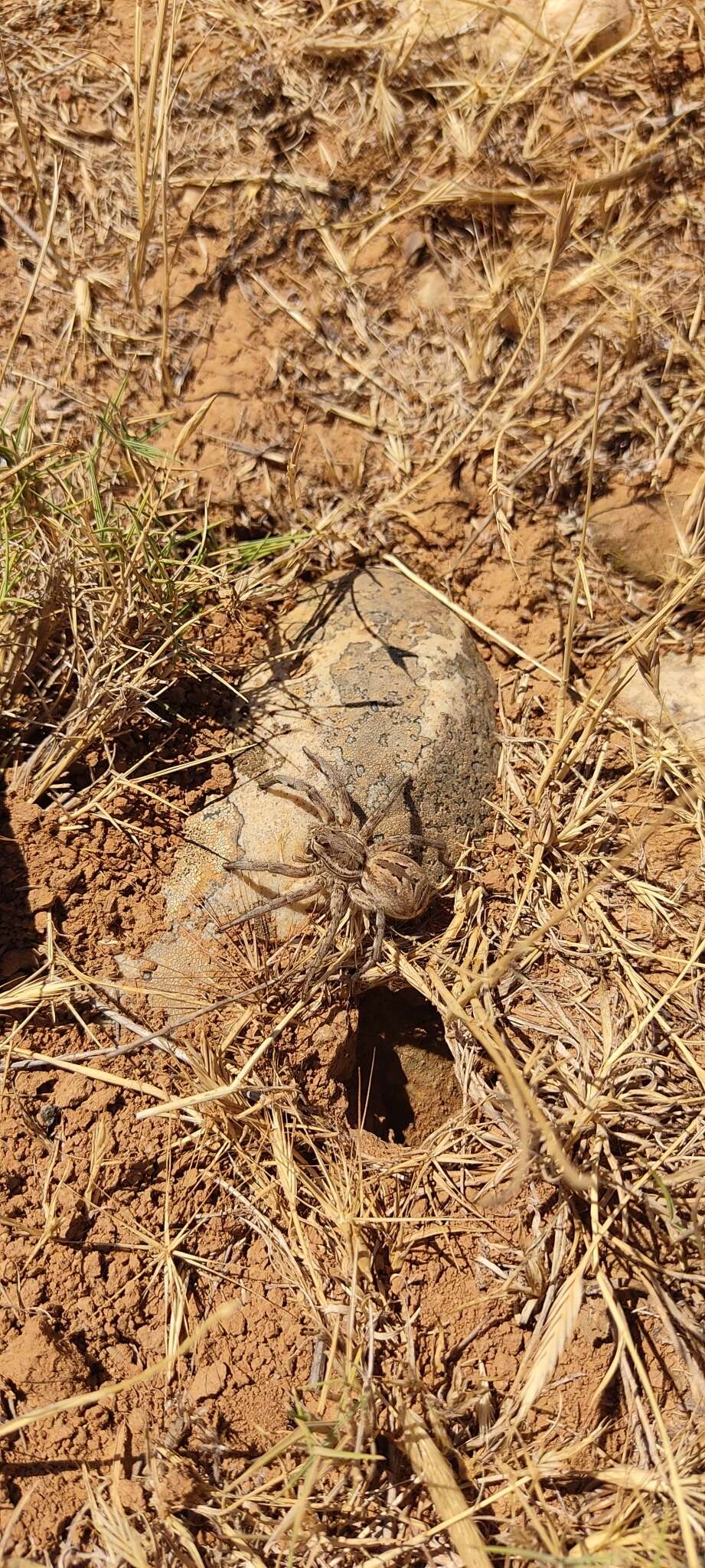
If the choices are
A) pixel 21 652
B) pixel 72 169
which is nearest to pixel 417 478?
pixel 21 652

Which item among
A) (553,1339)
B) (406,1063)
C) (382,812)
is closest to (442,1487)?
(553,1339)

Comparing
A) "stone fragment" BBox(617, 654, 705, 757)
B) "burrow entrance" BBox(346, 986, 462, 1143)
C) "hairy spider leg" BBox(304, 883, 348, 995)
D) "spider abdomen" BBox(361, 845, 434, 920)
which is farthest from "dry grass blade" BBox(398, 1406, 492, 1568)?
"stone fragment" BBox(617, 654, 705, 757)

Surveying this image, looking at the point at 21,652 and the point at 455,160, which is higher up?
the point at 455,160

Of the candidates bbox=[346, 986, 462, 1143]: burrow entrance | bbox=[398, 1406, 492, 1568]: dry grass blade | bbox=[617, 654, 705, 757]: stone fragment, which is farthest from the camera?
bbox=[617, 654, 705, 757]: stone fragment

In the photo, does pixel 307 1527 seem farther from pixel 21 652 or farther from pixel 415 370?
pixel 415 370

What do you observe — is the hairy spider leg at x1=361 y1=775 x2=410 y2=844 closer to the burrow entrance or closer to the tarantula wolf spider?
the tarantula wolf spider

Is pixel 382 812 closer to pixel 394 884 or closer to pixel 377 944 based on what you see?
pixel 394 884

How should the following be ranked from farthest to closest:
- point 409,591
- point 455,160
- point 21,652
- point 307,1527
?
1. point 455,160
2. point 409,591
3. point 21,652
4. point 307,1527
